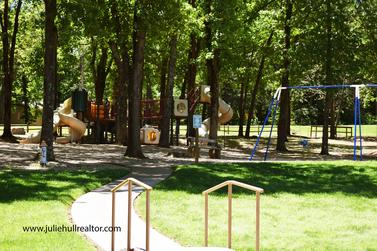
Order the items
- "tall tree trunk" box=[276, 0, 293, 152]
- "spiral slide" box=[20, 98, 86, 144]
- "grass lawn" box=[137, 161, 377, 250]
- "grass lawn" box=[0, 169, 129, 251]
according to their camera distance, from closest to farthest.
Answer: "grass lawn" box=[0, 169, 129, 251], "grass lawn" box=[137, 161, 377, 250], "tall tree trunk" box=[276, 0, 293, 152], "spiral slide" box=[20, 98, 86, 144]

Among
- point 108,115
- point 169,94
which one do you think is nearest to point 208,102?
point 169,94

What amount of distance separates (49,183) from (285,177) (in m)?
7.00

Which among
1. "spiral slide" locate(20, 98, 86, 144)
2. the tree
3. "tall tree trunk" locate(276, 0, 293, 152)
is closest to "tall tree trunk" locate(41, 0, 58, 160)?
the tree

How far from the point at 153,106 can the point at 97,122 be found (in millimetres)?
3507

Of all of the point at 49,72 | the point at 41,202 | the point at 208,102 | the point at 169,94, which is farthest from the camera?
the point at 208,102

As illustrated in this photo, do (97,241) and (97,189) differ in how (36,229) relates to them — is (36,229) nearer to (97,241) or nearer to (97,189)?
(97,241)

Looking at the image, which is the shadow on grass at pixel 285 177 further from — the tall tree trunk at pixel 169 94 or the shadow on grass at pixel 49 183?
the tall tree trunk at pixel 169 94

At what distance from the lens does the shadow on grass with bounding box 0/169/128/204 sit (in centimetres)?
1252

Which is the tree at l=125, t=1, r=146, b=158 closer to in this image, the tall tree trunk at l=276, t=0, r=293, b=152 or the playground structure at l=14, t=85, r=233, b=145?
the tall tree trunk at l=276, t=0, r=293, b=152

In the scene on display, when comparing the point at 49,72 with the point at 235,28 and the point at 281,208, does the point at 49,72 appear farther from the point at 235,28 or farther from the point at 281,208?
the point at 281,208

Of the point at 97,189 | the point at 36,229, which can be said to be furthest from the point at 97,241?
the point at 97,189

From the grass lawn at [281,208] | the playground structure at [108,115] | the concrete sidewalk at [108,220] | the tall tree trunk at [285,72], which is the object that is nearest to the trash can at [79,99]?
the playground structure at [108,115]

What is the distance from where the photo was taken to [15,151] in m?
24.8

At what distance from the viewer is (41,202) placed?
38.4 ft
